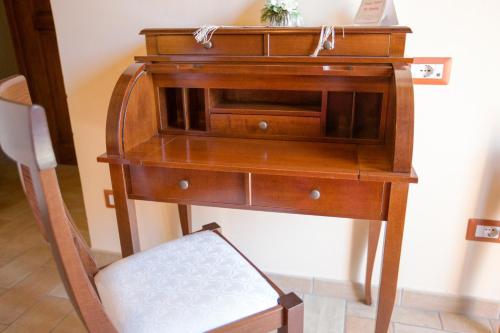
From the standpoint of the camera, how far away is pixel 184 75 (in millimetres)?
1320

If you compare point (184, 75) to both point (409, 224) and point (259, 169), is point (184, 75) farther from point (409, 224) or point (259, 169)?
point (409, 224)

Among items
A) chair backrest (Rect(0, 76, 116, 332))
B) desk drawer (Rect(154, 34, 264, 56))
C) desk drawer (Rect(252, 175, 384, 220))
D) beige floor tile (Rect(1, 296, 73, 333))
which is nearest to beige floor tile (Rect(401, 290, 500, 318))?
desk drawer (Rect(252, 175, 384, 220))

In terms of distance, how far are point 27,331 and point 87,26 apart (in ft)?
4.11

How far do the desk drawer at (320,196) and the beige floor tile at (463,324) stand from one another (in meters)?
0.79

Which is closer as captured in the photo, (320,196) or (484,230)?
(320,196)

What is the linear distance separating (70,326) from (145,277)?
0.80m

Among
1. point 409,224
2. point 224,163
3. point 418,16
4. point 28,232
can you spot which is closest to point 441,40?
point 418,16

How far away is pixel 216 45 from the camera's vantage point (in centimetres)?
127

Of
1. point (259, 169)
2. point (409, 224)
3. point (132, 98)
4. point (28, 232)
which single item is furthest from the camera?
point (28, 232)

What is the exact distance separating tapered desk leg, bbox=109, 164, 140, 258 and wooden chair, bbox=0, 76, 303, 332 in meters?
0.18

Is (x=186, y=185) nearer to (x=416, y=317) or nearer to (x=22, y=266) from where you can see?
(x=416, y=317)

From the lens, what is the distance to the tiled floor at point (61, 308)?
155 cm

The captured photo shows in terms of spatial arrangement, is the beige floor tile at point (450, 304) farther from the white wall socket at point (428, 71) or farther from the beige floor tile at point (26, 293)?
the beige floor tile at point (26, 293)

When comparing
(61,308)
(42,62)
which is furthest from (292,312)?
(42,62)
